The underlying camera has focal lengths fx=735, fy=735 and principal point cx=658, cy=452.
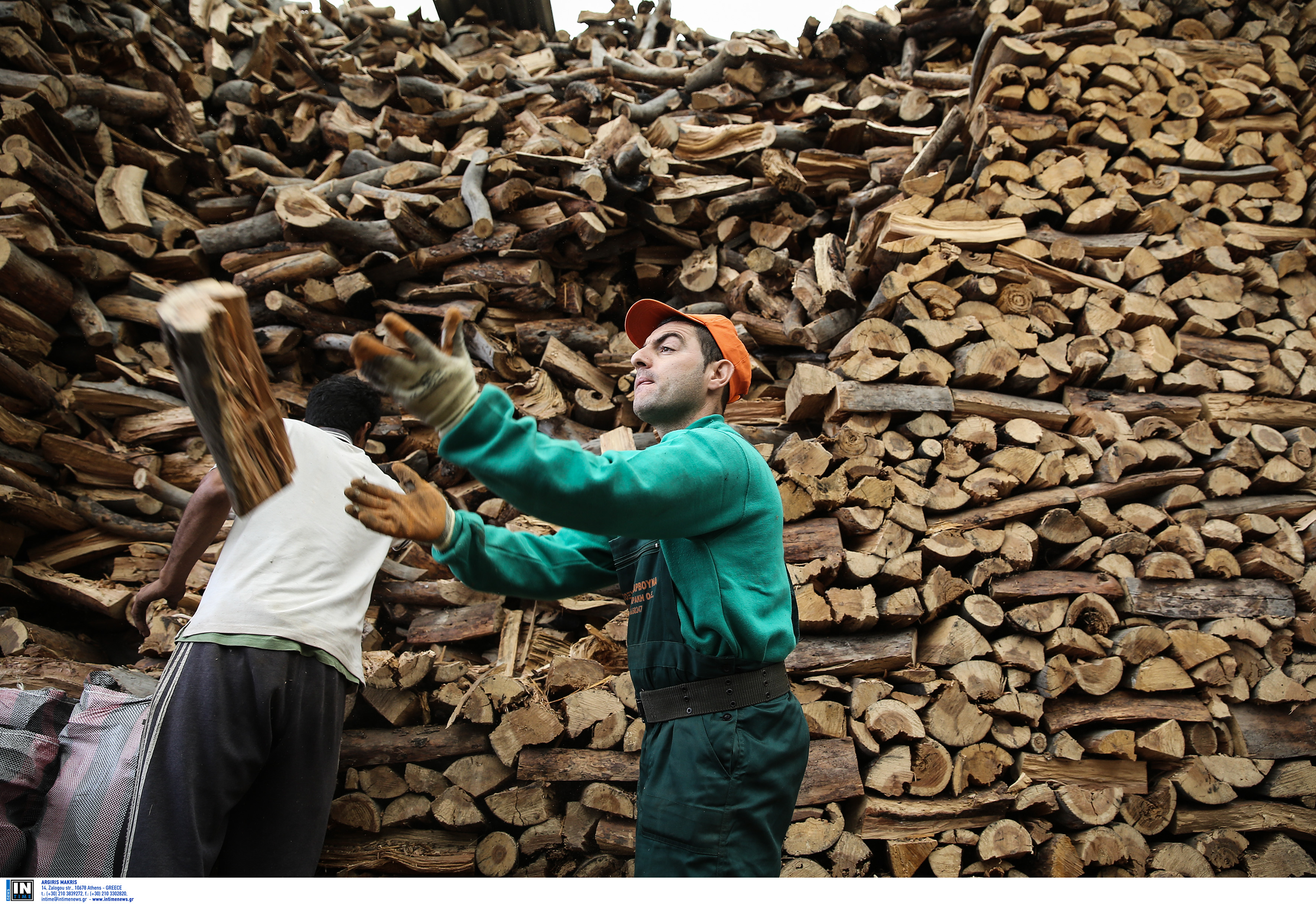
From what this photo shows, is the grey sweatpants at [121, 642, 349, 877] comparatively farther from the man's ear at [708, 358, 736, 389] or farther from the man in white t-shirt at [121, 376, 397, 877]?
the man's ear at [708, 358, 736, 389]

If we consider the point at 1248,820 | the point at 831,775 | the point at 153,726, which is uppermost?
the point at 153,726

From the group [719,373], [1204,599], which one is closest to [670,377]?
[719,373]

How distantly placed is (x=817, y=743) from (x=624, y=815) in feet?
2.27

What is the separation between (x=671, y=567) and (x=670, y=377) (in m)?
0.53

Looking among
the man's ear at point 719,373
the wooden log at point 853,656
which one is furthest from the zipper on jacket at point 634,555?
the wooden log at point 853,656

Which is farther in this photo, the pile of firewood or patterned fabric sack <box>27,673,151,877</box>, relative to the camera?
the pile of firewood

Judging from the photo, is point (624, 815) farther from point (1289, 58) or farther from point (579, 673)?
point (1289, 58)

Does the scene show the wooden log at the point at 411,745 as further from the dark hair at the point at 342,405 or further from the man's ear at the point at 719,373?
the man's ear at the point at 719,373

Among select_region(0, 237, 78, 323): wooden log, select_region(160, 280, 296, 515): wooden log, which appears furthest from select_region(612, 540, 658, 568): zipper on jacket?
select_region(0, 237, 78, 323): wooden log

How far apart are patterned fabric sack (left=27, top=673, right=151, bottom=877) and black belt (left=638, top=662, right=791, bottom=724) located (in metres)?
1.38

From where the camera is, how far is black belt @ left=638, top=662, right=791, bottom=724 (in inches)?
63.0

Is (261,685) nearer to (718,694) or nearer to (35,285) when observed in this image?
(718,694)

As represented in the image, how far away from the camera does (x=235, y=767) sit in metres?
1.82

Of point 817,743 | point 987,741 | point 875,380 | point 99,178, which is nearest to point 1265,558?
point 987,741
